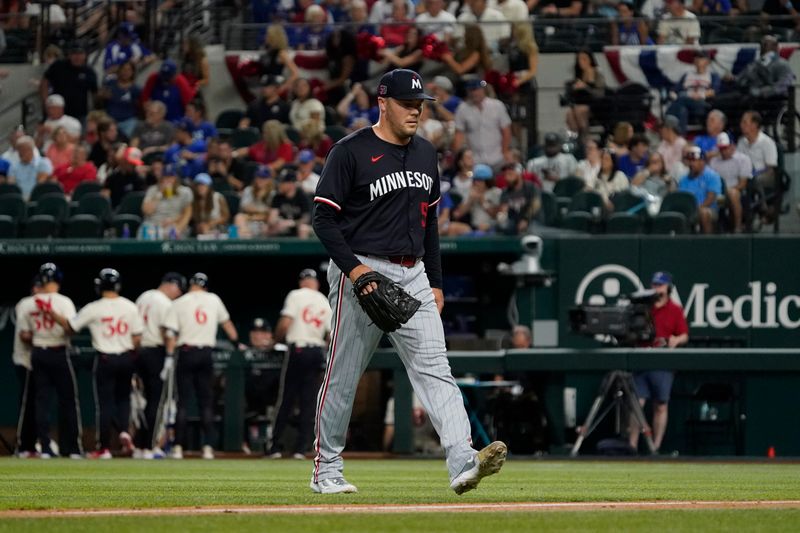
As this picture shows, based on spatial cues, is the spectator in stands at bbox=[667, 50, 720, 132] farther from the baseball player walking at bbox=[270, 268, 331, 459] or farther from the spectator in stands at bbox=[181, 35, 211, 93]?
the spectator in stands at bbox=[181, 35, 211, 93]

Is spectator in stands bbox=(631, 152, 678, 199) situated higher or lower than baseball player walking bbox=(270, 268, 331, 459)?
higher

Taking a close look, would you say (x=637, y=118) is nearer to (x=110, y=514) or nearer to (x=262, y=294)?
(x=262, y=294)

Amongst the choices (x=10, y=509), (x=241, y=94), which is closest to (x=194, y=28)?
(x=241, y=94)

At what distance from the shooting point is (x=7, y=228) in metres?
17.3

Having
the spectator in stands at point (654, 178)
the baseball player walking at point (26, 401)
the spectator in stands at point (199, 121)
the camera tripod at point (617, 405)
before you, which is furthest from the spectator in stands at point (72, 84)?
the camera tripod at point (617, 405)

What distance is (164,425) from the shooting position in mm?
15766

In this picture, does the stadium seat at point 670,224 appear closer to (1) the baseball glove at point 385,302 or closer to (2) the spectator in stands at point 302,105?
(2) the spectator in stands at point 302,105

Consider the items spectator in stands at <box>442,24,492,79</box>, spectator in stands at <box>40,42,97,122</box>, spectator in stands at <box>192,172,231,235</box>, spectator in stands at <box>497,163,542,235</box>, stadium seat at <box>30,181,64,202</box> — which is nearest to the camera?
spectator in stands at <box>497,163,542,235</box>

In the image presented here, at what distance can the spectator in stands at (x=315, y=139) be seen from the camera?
1789 cm

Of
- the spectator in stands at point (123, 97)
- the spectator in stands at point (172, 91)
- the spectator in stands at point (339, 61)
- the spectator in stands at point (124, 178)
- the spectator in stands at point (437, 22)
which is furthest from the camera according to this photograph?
the spectator in stands at point (123, 97)

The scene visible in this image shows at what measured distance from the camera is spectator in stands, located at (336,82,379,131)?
1880 centimetres

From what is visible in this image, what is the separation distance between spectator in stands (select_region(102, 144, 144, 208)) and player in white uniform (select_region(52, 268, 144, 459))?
2692 mm

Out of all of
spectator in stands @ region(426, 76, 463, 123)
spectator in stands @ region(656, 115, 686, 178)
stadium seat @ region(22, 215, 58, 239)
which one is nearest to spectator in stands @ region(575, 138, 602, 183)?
spectator in stands @ region(656, 115, 686, 178)

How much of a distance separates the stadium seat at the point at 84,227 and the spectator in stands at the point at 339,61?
394 centimetres
